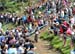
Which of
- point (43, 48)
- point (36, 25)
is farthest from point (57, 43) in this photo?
point (36, 25)

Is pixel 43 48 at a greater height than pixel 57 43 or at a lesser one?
lesser

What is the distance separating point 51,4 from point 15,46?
10.4m

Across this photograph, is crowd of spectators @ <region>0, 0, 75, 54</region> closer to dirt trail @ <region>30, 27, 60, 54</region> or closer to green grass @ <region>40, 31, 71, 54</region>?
green grass @ <region>40, 31, 71, 54</region>

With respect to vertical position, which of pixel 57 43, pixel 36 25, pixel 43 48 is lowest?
pixel 43 48

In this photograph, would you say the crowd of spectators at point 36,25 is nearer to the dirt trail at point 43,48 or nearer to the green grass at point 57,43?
the green grass at point 57,43

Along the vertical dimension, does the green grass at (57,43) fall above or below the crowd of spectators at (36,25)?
below

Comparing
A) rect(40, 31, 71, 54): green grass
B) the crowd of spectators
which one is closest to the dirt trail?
rect(40, 31, 71, 54): green grass

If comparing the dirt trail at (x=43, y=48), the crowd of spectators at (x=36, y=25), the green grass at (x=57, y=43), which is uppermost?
the crowd of spectators at (x=36, y=25)

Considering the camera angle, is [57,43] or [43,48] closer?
[57,43]

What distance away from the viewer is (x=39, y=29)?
28094 mm

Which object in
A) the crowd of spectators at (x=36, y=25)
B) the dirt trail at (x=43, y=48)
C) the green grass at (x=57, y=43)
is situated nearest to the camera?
the crowd of spectators at (x=36, y=25)

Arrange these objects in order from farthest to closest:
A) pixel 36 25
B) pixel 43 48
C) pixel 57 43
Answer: pixel 36 25, pixel 43 48, pixel 57 43

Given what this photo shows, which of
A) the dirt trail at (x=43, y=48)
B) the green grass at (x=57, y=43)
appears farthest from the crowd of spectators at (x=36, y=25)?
the dirt trail at (x=43, y=48)

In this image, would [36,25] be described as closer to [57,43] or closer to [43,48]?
[43,48]
